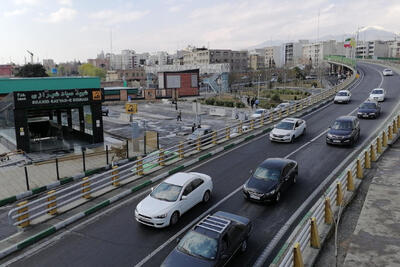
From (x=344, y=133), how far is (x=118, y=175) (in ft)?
47.2

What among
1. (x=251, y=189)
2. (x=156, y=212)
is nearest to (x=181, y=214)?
(x=156, y=212)

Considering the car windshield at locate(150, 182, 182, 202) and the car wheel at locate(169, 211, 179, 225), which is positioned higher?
the car windshield at locate(150, 182, 182, 202)

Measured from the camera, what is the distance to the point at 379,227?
1071cm

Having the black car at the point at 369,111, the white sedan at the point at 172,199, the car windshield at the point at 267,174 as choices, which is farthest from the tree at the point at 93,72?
the car windshield at the point at 267,174

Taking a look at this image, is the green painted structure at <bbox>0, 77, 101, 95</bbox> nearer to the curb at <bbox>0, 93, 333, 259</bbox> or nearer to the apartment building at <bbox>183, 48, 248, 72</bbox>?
the curb at <bbox>0, 93, 333, 259</bbox>

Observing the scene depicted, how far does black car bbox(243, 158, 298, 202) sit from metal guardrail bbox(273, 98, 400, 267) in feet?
5.49

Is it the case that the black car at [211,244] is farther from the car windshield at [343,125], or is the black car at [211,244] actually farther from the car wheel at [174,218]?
the car windshield at [343,125]

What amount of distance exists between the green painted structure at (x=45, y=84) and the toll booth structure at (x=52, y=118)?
794 mm

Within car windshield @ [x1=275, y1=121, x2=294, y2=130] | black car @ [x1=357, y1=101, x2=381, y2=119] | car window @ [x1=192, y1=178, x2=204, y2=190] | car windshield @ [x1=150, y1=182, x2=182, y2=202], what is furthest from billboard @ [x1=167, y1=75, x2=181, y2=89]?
car windshield @ [x1=150, y1=182, x2=182, y2=202]

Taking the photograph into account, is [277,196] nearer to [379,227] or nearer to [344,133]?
[379,227]

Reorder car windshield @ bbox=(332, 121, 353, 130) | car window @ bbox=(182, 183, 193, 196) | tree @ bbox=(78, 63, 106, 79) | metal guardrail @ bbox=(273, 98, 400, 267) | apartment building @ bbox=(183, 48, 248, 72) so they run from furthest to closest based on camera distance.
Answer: tree @ bbox=(78, 63, 106, 79) < apartment building @ bbox=(183, 48, 248, 72) < car windshield @ bbox=(332, 121, 353, 130) < car window @ bbox=(182, 183, 193, 196) < metal guardrail @ bbox=(273, 98, 400, 267)

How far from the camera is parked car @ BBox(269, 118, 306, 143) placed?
23.0 metres

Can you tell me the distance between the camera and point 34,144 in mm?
30875

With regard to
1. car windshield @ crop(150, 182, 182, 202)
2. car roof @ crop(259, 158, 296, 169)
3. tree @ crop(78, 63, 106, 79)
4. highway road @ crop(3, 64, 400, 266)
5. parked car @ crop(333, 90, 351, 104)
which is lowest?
highway road @ crop(3, 64, 400, 266)
